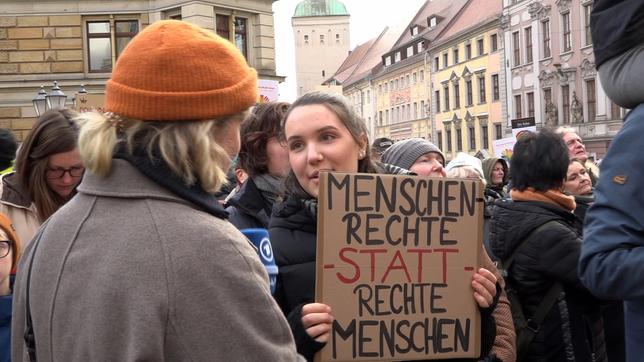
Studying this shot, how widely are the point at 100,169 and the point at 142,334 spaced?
0.37m

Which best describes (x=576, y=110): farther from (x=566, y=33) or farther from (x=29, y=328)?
(x=29, y=328)

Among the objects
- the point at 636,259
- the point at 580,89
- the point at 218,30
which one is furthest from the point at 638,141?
the point at 580,89

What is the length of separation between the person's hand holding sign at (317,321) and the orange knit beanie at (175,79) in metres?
0.81

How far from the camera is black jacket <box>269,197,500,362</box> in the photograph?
2.57 metres

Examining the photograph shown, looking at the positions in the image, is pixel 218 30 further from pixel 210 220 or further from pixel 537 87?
pixel 537 87

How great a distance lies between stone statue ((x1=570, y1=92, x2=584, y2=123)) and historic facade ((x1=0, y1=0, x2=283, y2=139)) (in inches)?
970

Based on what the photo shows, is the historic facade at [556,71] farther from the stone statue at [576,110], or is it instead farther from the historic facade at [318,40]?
the historic facade at [318,40]

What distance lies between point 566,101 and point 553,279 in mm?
42959

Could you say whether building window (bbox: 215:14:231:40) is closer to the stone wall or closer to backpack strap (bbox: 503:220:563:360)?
Result: the stone wall

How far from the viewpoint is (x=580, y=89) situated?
140 ft

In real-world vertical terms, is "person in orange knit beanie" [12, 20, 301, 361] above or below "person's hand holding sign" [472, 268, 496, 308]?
above

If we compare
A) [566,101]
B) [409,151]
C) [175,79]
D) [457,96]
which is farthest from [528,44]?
[175,79]

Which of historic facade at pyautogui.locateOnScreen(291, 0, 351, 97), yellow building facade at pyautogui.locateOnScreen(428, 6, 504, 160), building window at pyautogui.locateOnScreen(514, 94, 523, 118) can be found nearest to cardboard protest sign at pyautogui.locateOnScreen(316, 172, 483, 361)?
building window at pyautogui.locateOnScreen(514, 94, 523, 118)

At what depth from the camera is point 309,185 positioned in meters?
2.65
